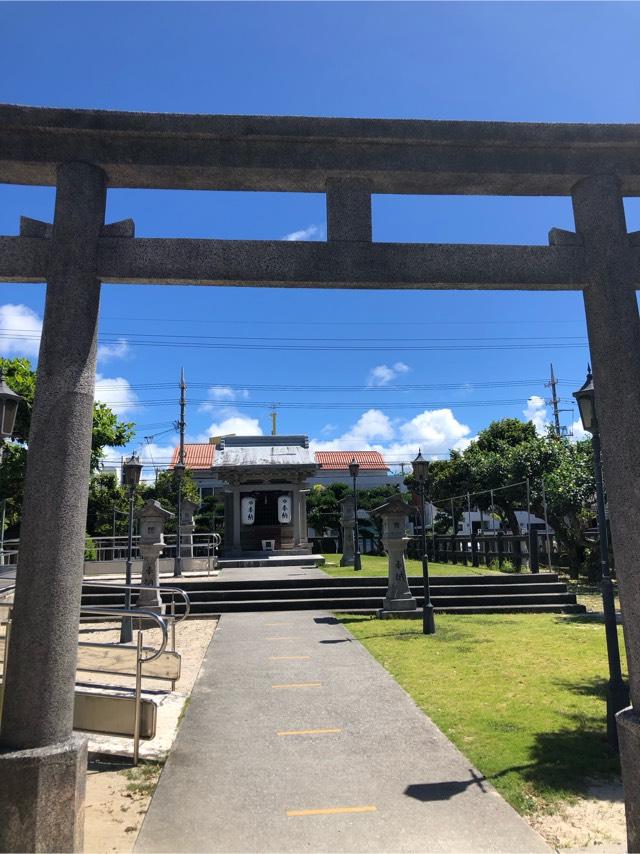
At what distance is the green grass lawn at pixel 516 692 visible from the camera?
452cm

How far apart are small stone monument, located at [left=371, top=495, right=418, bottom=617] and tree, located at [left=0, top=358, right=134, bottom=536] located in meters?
10.7

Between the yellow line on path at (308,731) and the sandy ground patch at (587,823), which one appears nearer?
the sandy ground patch at (587,823)

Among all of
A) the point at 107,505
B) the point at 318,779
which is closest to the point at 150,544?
the point at 318,779

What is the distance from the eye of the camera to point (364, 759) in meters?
4.83

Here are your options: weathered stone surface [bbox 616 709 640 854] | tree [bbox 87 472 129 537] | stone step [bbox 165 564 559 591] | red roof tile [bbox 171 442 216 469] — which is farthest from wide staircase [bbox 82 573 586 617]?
red roof tile [bbox 171 442 216 469]

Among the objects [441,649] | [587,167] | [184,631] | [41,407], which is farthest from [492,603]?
[41,407]

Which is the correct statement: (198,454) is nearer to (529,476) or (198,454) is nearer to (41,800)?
(529,476)

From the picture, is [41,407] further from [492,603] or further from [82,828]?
[492,603]

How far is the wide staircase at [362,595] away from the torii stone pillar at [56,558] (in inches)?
401

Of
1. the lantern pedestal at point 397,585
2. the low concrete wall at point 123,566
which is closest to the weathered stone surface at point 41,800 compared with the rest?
the lantern pedestal at point 397,585

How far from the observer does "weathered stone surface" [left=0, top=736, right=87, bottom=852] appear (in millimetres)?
3166

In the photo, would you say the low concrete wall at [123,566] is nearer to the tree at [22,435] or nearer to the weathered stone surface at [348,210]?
the tree at [22,435]

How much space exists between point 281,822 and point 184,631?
840 centimetres

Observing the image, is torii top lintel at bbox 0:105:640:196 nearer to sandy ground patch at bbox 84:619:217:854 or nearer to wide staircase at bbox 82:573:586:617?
sandy ground patch at bbox 84:619:217:854
